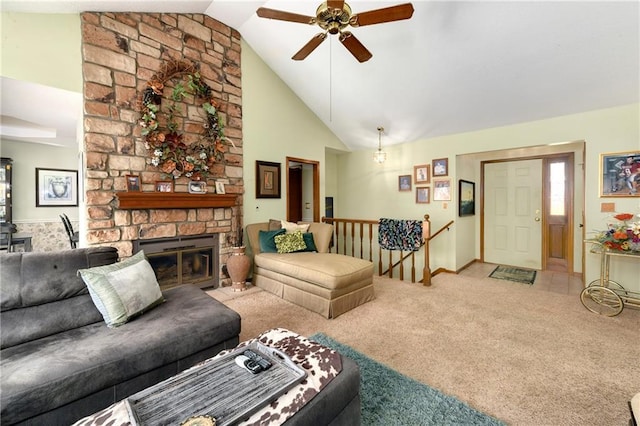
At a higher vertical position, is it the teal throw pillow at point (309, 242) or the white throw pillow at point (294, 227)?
the white throw pillow at point (294, 227)

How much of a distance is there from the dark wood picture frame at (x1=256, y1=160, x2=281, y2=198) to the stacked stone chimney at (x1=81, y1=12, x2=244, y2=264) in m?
0.62

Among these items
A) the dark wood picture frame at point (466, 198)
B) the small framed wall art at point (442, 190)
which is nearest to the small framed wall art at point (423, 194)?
the small framed wall art at point (442, 190)

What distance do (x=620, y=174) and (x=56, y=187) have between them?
344 inches

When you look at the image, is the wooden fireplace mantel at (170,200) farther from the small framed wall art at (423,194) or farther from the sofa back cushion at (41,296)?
the small framed wall art at (423,194)

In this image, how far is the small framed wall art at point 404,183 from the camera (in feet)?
16.9

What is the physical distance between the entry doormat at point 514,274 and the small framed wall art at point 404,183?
207 cm

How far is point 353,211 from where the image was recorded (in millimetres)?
6156

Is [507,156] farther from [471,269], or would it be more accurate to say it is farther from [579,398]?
[579,398]

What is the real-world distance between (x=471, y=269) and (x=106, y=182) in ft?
18.6

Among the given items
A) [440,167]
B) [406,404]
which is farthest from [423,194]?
[406,404]

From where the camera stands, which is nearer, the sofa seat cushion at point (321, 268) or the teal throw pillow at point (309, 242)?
the sofa seat cushion at point (321, 268)

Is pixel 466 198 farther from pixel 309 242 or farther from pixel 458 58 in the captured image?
pixel 309 242

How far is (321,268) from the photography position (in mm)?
2955

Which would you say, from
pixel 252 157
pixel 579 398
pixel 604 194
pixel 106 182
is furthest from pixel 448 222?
pixel 106 182
